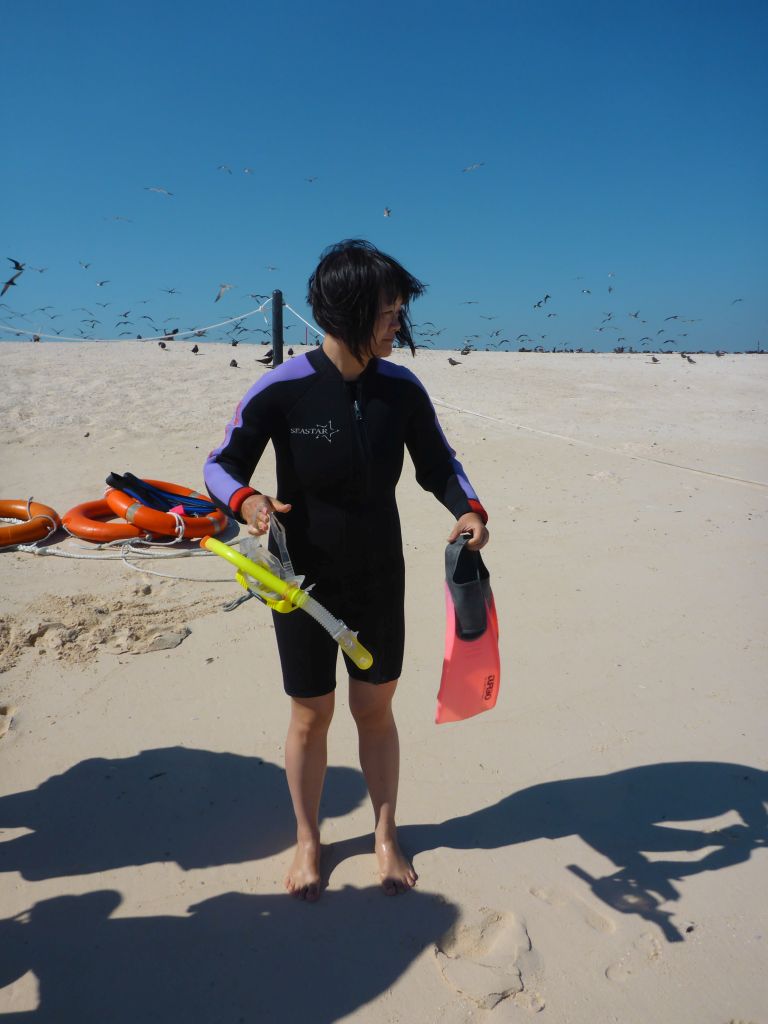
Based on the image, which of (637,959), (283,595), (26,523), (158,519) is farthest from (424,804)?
(26,523)

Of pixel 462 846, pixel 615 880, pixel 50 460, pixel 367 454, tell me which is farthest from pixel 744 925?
pixel 50 460

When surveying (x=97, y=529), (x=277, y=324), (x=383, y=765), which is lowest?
(x=383, y=765)

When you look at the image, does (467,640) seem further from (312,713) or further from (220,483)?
(220,483)

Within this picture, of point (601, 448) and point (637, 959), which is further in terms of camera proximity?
point (601, 448)

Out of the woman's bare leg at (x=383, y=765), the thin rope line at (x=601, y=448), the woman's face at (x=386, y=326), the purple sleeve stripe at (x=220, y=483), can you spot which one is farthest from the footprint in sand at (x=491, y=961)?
the thin rope line at (x=601, y=448)

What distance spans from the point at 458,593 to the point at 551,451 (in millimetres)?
5365

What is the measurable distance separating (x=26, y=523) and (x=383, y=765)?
3644 millimetres

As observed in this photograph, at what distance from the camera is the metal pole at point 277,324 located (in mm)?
8953

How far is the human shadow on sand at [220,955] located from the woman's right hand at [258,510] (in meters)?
1.09

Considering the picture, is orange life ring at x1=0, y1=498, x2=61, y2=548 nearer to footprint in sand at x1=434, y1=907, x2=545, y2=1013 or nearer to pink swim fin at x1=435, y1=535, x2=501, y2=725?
pink swim fin at x1=435, y1=535, x2=501, y2=725

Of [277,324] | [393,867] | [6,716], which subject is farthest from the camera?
[277,324]

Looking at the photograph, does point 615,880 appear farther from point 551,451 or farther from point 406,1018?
point 551,451

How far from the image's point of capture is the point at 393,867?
2.03 meters

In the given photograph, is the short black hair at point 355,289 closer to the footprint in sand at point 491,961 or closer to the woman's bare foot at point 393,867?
the woman's bare foot at point 393,867
